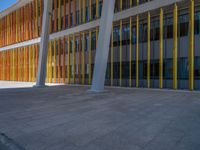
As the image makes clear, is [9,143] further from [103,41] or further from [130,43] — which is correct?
[130,43]

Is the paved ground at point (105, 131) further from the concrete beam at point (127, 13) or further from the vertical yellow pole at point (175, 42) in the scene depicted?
the concrete beam at point (127, 13)

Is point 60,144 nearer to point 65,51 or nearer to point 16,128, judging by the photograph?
point 16,128

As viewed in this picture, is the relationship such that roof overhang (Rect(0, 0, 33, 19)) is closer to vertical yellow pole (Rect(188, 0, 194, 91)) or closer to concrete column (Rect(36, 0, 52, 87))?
concrete column (Rect(36, 0, 52, 87))

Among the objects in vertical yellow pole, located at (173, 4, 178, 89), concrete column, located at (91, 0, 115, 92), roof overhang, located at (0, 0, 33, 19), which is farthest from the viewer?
roof overhang, located at (0, 0, 33, 19)

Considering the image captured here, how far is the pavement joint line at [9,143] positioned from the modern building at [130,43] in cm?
1600

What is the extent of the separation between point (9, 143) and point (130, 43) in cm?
1859

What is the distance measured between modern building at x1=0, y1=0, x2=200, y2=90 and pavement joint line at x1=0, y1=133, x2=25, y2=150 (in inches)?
630

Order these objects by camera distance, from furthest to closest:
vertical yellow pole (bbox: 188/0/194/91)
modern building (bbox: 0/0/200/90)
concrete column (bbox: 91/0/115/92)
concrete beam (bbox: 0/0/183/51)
→ concrete beam (bbox: 0/0/183/51) → modern building (bbox: 0/0/200/90) → vertical yellow pole (bbox: 188/0/194/91) → concrete column (bbox: 91/0/115/92)

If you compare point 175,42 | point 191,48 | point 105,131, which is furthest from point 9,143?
point 175,42

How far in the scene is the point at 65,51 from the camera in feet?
97.5

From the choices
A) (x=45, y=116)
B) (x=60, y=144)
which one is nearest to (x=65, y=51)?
(x=45, y=116)

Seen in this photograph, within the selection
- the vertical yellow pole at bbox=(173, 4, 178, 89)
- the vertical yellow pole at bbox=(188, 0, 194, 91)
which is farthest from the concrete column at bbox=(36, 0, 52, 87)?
the vertical yellow pole at bbox=(188, 0, 194, 91)

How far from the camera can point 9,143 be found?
4742 millimetres

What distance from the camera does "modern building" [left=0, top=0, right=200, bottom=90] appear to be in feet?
58.4
